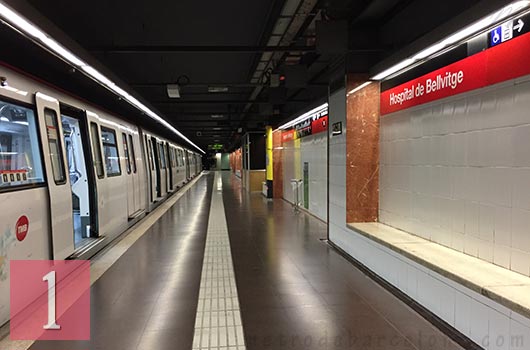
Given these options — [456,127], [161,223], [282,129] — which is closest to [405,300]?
[456,127]

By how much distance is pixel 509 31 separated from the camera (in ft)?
8.57

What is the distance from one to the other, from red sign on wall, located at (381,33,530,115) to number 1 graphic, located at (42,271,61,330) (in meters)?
3.80

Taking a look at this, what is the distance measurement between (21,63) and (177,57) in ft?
12.7

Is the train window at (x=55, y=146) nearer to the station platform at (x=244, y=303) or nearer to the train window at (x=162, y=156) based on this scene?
the station platform at (x=244, y=303)

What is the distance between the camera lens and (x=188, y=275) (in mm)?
4160

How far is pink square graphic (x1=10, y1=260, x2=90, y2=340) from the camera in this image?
9.14ft

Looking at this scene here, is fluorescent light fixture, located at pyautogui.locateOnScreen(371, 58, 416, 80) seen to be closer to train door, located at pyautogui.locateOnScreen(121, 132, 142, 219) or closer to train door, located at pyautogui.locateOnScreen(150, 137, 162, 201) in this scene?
train door, located at pyautogui.locateOnScreen(121, 132, 142, 219)

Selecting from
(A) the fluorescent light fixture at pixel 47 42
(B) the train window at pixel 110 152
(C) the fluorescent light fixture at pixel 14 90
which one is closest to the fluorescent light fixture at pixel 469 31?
(A) the fluorescent light fixture at pixel 47 42

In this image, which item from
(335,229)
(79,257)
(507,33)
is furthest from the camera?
(335,229)

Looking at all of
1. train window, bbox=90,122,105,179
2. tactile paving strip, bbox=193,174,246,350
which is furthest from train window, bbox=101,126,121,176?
tactile paving strip, bbox=193,174,246,350

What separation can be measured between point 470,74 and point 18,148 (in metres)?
3.93

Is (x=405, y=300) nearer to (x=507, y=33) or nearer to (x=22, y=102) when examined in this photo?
(x=507, y=33)

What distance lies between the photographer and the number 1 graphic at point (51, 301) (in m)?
2.89

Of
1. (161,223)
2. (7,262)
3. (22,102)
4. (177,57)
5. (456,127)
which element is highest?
(177,57)
